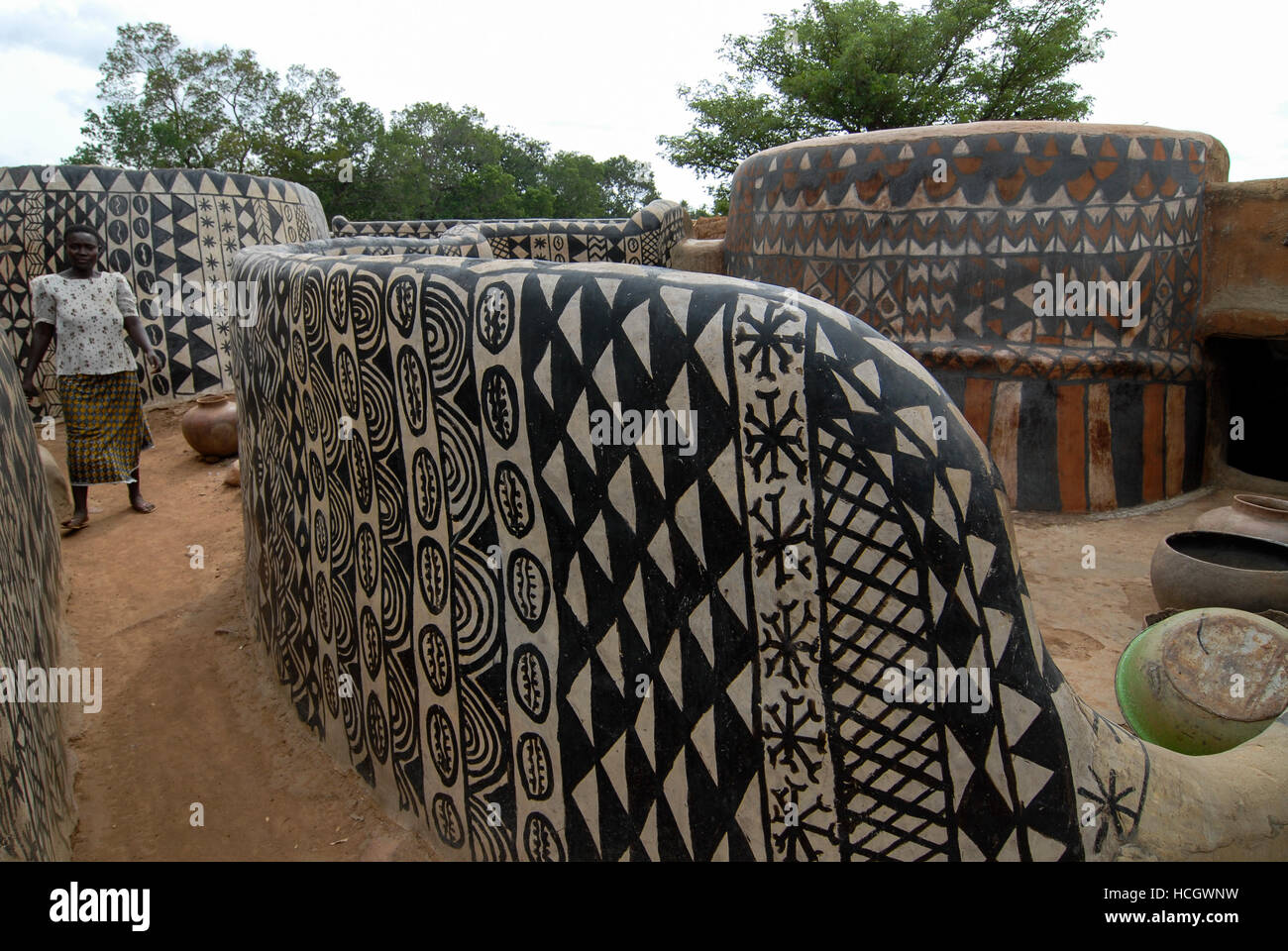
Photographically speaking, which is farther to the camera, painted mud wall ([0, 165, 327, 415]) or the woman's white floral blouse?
painted mud wall ([0, 165, 327, 415])

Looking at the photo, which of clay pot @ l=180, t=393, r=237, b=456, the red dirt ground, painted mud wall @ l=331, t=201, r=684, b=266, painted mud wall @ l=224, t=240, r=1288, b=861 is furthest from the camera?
painted mud wall @ l=331, t=201, r=684, b=266

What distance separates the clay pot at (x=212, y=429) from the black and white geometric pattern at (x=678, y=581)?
486 centimetres

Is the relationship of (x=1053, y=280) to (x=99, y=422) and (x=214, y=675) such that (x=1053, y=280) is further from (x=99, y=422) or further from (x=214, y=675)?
(x=99, y=422)

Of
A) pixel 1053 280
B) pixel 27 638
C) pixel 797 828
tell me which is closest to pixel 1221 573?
pixel 1053 280

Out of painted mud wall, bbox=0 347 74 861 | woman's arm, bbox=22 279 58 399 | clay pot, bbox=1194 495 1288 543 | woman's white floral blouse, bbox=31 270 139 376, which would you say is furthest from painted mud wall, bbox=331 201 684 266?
clay pot, bbox=1194 495 1288 543

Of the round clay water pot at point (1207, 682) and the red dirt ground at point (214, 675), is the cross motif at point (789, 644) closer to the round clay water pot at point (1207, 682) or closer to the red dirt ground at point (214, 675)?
the red dirt ground at point (214, 675)

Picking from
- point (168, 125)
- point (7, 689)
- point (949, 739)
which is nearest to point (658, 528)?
point (949, 739)

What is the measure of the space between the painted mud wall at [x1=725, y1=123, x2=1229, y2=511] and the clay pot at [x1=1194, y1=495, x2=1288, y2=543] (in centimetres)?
147

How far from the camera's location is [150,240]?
8.21 meters

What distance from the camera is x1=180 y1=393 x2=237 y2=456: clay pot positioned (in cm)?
712

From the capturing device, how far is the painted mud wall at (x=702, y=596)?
6.20ft

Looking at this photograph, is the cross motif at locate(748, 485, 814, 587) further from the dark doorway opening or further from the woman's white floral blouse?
the dark doorway opening

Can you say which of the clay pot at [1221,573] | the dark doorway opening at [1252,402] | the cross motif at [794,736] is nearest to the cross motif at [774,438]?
the cross motif at [794,736]

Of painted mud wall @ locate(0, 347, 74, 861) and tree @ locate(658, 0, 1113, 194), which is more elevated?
tree @ locate(658, 0, 1113, 194)
